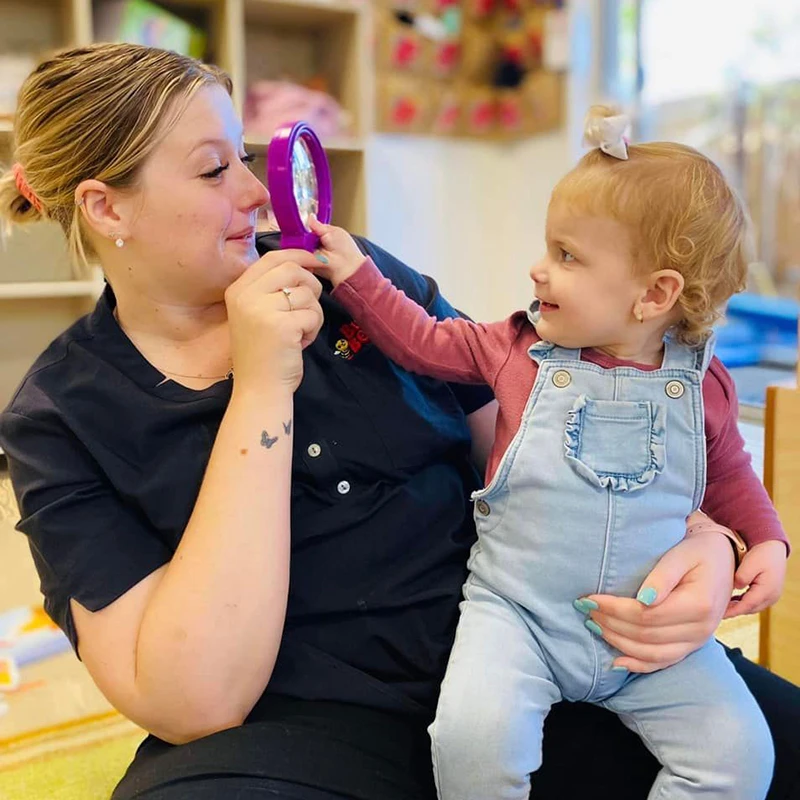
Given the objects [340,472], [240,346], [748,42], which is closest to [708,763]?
[340,472]

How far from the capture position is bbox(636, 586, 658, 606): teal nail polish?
0.82 meters

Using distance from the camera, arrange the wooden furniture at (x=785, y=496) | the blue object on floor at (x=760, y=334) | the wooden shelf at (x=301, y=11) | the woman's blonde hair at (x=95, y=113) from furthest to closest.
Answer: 1. the wooden shelf at (x=301, y=11)
2. the blue object on floor at (x=760, y=334)
3. the wooden furniture at (x=785, y=496)
4. the woman's blonde hair at (x=95, y=113)

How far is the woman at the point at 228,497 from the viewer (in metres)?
0.82

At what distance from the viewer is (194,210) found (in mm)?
908

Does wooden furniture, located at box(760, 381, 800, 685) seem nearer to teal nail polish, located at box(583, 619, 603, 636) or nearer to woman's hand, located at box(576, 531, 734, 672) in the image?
woman's hand, located at box(576, 531, 734, 672)

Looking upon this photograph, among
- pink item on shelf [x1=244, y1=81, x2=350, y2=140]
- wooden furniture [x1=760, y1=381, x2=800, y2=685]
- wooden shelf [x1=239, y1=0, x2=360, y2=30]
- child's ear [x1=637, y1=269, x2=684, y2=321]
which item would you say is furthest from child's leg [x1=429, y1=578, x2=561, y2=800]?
wooden shelf [x1=239, y1=0, x2=360, y2=30]

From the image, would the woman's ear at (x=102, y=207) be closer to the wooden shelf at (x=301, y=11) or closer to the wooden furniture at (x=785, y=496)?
the wooden furniture at (x=785, y=496)

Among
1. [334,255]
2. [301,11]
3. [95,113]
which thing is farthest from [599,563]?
[301,11]

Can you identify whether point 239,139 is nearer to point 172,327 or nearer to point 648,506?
point 172,327

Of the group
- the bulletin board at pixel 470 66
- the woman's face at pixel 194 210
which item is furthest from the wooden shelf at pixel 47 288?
the woman's face at pixel 194 210

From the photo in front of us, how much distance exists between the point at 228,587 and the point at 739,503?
56 cm

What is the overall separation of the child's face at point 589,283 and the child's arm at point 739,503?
128mm

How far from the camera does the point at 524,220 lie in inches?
115

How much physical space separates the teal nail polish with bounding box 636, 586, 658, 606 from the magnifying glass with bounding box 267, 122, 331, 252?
484mm
